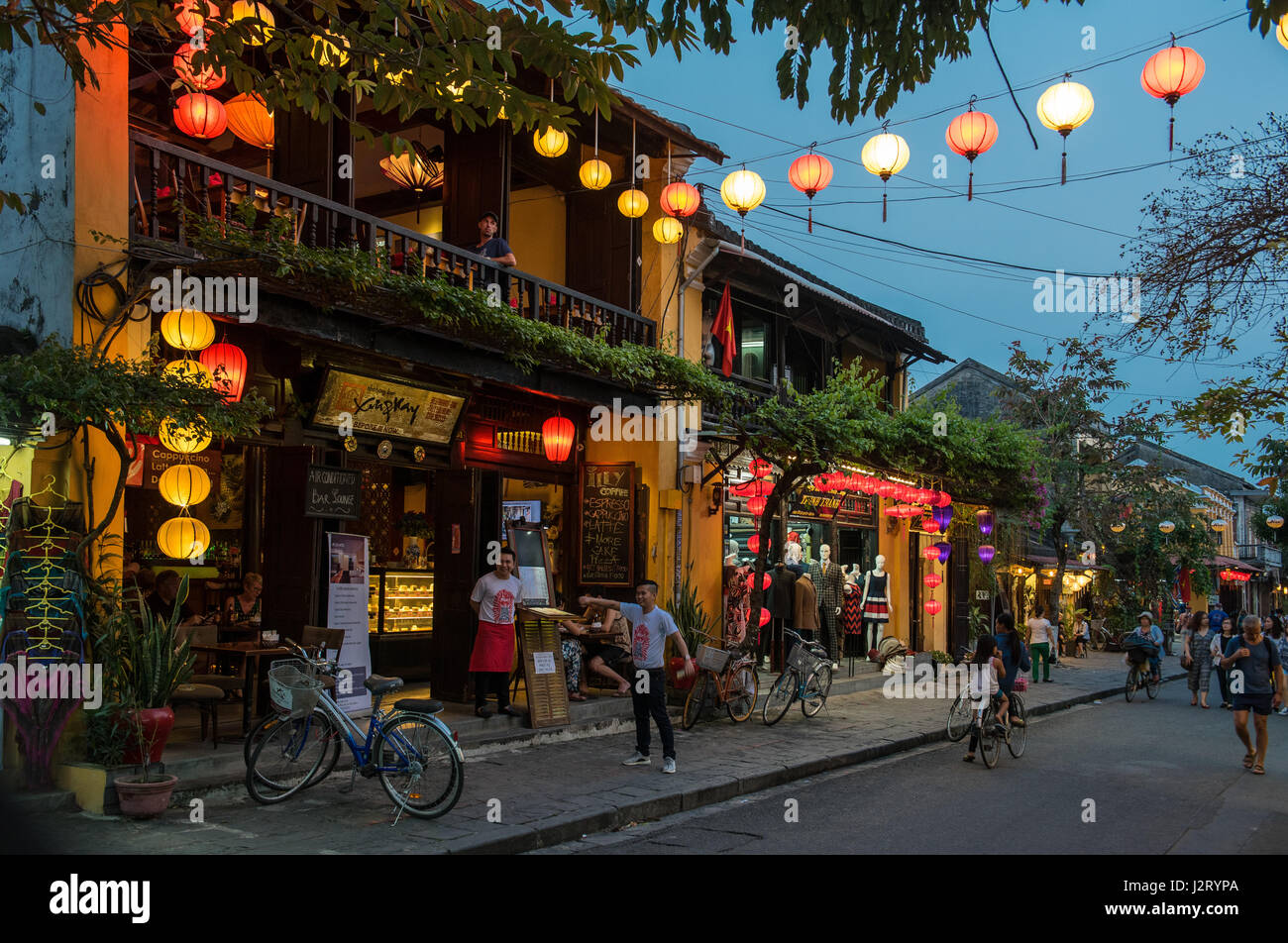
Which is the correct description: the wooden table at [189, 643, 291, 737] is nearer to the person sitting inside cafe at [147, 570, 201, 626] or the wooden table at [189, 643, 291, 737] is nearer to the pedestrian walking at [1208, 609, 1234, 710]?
the person sitting inside cafe at [147, 570, 201, 626]

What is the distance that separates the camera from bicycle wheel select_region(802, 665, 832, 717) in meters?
13.8

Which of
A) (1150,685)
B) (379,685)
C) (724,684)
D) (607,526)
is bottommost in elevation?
(1150,685)

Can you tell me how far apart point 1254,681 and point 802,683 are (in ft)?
17.4

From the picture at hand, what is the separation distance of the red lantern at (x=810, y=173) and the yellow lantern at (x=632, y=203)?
236cm

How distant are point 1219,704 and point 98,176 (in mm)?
19335

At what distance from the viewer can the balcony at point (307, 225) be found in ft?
28.1

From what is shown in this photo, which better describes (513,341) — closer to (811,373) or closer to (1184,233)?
(1184,233)

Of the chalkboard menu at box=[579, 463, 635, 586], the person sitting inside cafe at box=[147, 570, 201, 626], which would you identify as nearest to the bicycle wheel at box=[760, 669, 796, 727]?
the chalkboard menu at box=[579, 463, 635, 586]

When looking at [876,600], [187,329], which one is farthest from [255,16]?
[876,600]

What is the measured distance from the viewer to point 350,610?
10547 mm

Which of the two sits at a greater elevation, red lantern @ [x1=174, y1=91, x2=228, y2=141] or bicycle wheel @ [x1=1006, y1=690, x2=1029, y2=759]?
red lantern @ [x1=174, y1=91, x2=228, y2=141]

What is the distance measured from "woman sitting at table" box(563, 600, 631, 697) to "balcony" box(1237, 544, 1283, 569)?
189ft

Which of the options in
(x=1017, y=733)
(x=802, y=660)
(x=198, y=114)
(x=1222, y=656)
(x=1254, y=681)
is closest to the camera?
(x=198, y=114)

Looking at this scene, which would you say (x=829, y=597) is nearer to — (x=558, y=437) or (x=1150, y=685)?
(x=1150, y=685)
